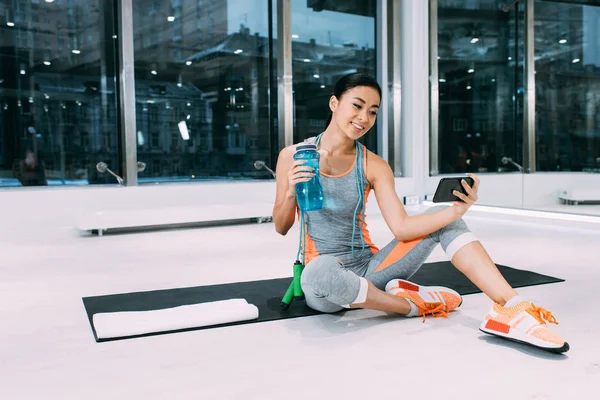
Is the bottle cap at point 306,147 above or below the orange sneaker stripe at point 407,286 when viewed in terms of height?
above

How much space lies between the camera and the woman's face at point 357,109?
88.9 inches

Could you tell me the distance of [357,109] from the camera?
2.27 m

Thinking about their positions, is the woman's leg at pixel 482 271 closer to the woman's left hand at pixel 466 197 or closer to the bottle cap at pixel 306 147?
the woman's left hand at pixel 466 197

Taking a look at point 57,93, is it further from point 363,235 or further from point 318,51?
point 363,235

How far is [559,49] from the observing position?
613 cm

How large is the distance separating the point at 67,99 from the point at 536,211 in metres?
4.96

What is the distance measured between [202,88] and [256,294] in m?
4.35

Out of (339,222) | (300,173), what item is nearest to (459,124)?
(339,222)

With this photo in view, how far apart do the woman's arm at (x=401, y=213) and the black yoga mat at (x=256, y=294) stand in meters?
0.53

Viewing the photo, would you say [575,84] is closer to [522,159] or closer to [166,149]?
[522,159]

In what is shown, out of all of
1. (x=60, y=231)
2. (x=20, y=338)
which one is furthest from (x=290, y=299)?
(x=60, y=231)

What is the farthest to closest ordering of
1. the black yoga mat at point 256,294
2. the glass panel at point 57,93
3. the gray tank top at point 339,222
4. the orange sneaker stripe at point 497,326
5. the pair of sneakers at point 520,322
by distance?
the glass panel at point 57,93 → the black yoga mat at point 256,294 → the gray tank top at point 339,222 → the orange sneaker stripe at point 497,326 → the pair of sneakers at point 520,322

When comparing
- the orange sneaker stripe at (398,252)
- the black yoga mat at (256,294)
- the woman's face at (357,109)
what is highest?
the woman's face at (357,109)

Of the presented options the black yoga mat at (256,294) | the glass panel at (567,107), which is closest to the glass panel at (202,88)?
the glass panel at (567,107)
